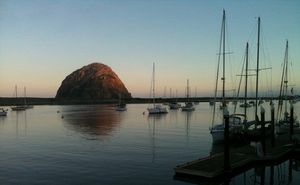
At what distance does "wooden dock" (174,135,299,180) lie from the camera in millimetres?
24578

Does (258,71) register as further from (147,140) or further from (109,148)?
(109,148)

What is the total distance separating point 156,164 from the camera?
30.2 metres

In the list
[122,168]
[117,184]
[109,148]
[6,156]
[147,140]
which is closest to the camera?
[117,184]

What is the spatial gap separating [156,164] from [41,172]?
8.96m

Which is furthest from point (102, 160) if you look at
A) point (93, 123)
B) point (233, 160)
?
point (93, 123)

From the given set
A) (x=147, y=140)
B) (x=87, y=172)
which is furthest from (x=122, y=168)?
(x=147, y=140)

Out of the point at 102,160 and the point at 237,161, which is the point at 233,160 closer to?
the point at 237,161

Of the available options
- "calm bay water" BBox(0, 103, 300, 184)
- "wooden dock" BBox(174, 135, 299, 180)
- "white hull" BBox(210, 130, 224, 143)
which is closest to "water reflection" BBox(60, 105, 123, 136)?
"calm bay water" BBox(0, 103, 300, 184)

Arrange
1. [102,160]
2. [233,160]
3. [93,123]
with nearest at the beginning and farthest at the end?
[233,160]
[102,160]
[93,123]

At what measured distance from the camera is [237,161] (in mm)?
27312

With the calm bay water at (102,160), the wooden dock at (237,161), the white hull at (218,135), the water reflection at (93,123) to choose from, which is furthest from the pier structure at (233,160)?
the water reflection at (93,123)

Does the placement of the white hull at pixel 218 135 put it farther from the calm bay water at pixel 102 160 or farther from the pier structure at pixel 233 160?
the pier structure at pixel 233 160

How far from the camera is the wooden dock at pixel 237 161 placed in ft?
80.6

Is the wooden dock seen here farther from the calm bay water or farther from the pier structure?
the calm bay water
